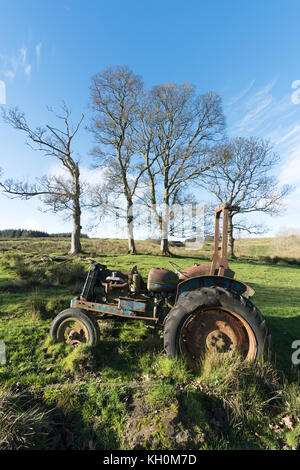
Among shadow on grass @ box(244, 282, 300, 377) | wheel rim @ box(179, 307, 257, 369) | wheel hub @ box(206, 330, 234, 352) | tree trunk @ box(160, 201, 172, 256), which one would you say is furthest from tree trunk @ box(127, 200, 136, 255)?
wheel hub @ box(206, 330, 234, 352)

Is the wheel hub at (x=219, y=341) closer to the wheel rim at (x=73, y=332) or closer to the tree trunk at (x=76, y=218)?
the wheel rim at (x=73, y=332)

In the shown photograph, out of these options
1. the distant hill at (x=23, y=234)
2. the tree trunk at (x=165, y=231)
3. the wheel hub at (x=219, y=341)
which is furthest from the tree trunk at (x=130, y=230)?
the distant hill at (x=23, y=234)

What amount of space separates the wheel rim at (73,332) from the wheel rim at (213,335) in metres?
1.74

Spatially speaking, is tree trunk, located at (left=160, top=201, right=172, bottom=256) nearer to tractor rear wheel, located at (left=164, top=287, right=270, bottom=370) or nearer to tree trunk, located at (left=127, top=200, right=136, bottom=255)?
tree trunk, located at (left=127, top=200, right=136, bottom=255)

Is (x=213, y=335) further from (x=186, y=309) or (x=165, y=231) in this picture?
(x=165, y=231)

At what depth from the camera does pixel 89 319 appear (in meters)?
3.72

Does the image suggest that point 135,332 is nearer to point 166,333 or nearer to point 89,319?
point 89,319

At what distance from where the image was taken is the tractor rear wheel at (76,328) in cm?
373

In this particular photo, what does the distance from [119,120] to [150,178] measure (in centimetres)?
555

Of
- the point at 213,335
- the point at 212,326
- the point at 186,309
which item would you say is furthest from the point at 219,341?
the point at 186,309

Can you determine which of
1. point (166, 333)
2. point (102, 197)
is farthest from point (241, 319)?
point (102, 197)

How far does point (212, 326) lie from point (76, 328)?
2.34 meters

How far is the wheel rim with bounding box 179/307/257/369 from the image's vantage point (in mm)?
3109

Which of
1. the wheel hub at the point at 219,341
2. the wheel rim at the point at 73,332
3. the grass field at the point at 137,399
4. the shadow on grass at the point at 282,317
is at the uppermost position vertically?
the wheel hub at the point at 219,341
